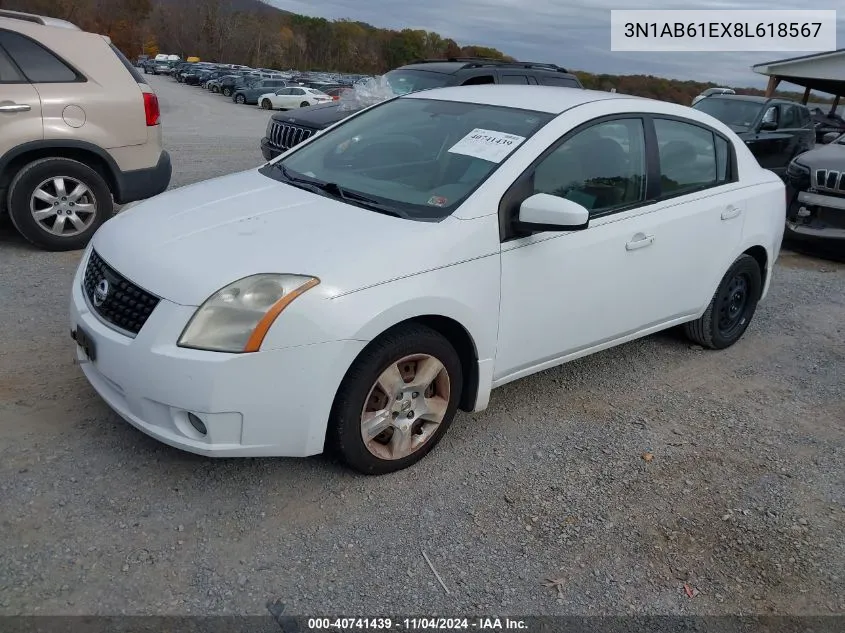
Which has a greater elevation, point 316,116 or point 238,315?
point 316,116

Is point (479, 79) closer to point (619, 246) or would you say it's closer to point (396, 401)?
point (619, 246)

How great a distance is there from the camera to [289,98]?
1442 inches

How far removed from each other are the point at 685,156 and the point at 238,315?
2916 mm

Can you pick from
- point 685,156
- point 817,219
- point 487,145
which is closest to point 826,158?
point 817,219

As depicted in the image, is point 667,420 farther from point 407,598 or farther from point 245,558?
point 245,558

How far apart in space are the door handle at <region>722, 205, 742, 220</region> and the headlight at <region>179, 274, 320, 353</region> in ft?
9.41

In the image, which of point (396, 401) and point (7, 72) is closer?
point (396, 401)

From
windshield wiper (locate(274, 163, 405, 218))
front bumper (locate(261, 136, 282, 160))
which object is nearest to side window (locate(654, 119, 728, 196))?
windshield wiper (locate(274, 163, 405, 218))

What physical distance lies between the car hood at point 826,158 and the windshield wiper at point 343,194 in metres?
6.12

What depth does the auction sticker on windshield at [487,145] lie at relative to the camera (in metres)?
3.56

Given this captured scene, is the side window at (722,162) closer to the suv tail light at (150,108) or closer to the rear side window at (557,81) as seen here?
the suv tail light at (150,108)

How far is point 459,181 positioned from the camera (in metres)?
3.51

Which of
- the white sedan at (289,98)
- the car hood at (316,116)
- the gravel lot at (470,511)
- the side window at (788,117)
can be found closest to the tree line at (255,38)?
the white sedan at (289,98)

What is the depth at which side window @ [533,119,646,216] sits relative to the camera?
12.0 ft
